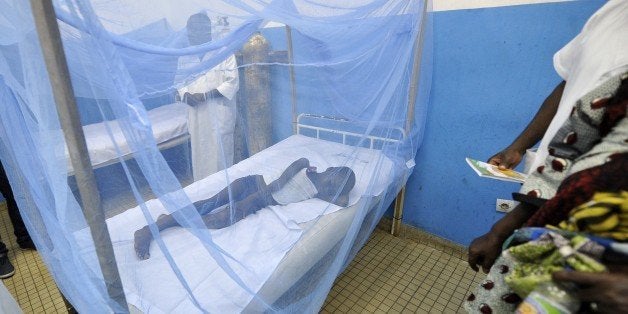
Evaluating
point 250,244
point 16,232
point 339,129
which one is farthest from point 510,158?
point 16,232

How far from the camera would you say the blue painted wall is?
1.67m

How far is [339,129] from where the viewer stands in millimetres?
2234

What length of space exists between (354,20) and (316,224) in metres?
1.00

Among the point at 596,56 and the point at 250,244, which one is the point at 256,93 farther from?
the point at 596,56

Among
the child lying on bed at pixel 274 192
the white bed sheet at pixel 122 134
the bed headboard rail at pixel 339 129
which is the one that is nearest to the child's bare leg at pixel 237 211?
the child lying on bed at pixel 274 192

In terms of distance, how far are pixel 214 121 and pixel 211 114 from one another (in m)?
0.03

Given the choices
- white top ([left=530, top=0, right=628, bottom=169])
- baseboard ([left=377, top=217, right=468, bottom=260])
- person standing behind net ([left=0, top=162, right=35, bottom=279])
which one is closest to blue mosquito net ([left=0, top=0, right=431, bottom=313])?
baseboard ([left=377, top=217, right=468, bottom=260])

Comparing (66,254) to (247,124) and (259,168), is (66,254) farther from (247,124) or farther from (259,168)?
(259,168)

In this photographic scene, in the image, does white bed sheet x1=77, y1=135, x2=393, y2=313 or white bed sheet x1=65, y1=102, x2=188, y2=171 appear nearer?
white bed sheet x1=65, y1=102, x2=188, y2=171

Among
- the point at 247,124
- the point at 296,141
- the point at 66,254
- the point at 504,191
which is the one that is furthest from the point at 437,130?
the point at 66,254

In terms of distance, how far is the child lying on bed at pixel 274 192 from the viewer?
1.40m

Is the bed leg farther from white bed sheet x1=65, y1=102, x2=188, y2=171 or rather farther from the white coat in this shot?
white bed sheet x1=65, y1=102, x2=188, y2=171

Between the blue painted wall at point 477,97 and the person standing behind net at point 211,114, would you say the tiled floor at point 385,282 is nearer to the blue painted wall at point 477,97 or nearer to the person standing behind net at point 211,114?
the blue painted wall at point 477,97

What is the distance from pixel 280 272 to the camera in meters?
1.22
